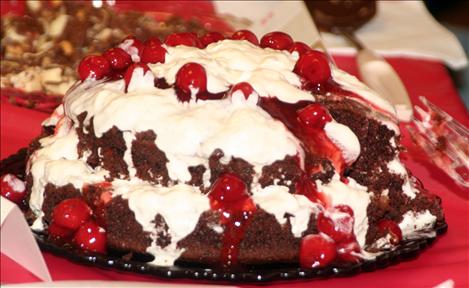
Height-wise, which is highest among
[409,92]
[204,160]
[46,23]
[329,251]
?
[204,160]

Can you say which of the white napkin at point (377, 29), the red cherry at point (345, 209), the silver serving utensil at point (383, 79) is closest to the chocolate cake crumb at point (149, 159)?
the red cherry at point (345, 209)

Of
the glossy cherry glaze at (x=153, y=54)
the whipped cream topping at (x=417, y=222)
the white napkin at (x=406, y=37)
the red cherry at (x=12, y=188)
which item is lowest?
the white napkin at (x=406, y=37)

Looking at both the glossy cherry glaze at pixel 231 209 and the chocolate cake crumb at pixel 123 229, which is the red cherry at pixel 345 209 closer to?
the glossy cherry glaze at pixel 231 209

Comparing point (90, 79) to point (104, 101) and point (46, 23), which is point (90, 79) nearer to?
point (104, 101)

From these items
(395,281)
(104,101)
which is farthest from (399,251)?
(104,101)

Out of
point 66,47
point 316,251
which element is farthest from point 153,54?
point 66,47

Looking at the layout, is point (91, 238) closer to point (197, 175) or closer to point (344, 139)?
point (197, 175)
